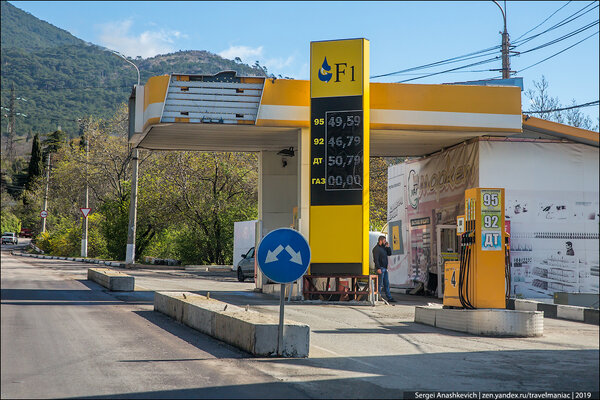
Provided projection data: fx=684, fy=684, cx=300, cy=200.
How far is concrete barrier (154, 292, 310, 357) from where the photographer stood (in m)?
8.52

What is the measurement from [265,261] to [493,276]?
4.67m

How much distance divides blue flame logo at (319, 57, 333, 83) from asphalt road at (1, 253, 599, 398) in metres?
7.20

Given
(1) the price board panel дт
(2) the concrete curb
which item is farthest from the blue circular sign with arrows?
(1) the price board panel дт

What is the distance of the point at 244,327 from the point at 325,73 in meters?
10.0

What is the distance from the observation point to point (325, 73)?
1756 cm

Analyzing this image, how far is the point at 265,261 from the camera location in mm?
8414

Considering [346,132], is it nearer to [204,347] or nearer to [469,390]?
[204,347]

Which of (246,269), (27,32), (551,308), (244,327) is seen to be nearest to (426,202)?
(551,308)

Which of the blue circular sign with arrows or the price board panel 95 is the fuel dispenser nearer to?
the blue circular sign with arrows

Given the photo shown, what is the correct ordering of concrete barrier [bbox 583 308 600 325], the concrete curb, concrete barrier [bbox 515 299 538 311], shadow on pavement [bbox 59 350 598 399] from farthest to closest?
1. concrete barrier [bbox 515 299 538 311]
2. the concrete curb
3. shadow on pavement [bbox 59 350 598 399]
4. concrete barrier [bbox 583 308 600 325]

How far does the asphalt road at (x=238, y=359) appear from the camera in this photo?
16.3 feet

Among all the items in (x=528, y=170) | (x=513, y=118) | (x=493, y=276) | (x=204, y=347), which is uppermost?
(x=513, y=118)

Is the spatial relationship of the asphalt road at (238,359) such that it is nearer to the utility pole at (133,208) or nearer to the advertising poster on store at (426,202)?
the advertising poster on store at (426,202)

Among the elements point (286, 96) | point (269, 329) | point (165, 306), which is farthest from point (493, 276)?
point (286, 96)
